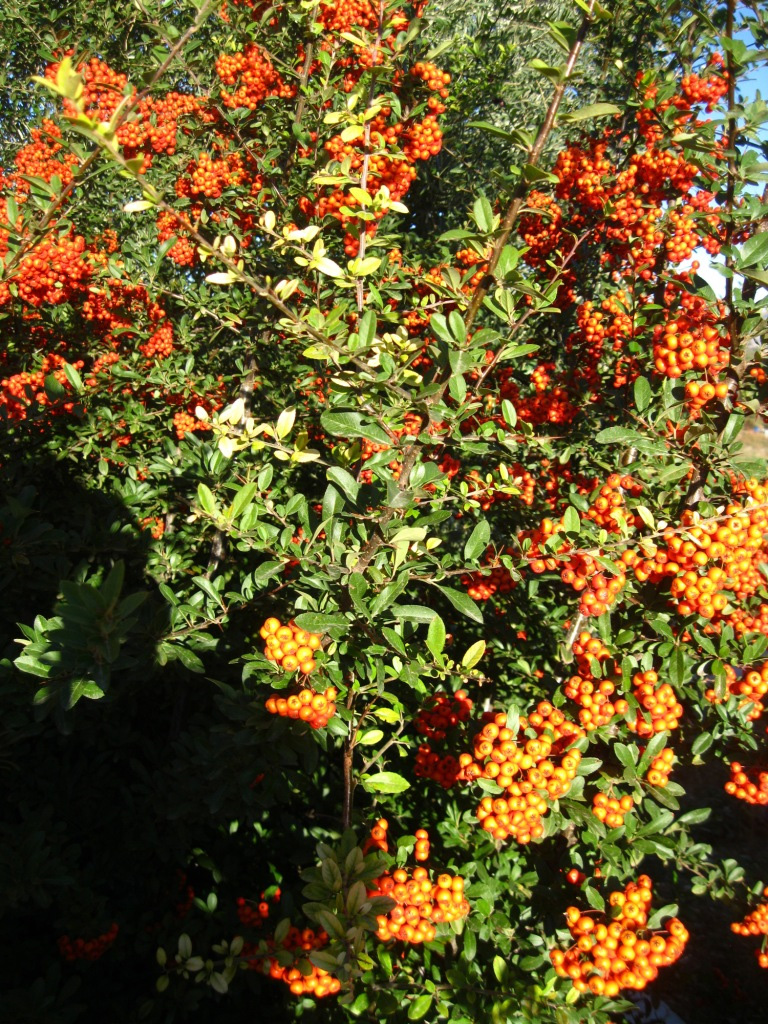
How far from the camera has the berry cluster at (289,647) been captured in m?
1.74

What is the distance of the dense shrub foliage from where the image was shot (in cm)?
173

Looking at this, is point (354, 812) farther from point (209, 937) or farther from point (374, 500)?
point (374, 500)

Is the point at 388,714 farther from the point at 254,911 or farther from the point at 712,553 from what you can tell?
the point at 254,911

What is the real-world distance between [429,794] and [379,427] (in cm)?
222

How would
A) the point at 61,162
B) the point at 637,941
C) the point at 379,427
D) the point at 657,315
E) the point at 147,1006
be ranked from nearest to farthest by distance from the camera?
1. the point at 379,427
2. the point at 637,941
3. the point at 147,1006
4. the point at 657,315
5. the point at 61,162

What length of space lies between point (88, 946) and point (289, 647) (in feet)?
5.69

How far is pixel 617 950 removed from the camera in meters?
2.06

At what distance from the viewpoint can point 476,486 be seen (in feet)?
8.14

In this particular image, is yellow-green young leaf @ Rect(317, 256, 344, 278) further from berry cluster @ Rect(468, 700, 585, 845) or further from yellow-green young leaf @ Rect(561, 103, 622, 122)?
berry cluster @ Rect(468, 700, 585, 845)

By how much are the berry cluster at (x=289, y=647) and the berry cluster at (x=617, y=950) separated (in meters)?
1.29

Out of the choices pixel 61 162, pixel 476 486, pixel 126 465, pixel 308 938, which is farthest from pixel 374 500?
pixel 61 162

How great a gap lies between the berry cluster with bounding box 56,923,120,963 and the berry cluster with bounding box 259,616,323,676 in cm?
161

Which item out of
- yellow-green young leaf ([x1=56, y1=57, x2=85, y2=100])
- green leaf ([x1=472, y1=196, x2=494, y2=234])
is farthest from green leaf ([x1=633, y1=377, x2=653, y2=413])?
yellow-green young leaf ([x1=56, y1=57, x2=85, y2=100])

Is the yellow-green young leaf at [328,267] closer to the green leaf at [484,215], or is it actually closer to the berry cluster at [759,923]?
the green leaf at [484,215]
